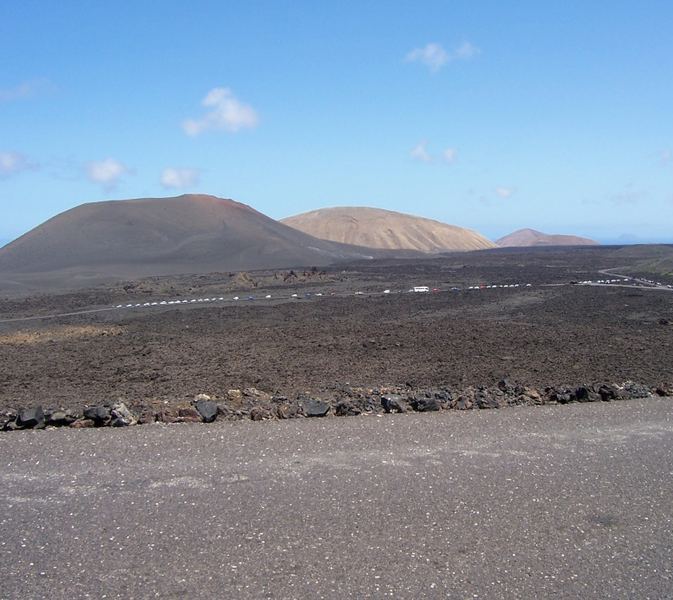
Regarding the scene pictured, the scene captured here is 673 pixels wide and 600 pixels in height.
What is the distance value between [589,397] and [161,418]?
5.29m

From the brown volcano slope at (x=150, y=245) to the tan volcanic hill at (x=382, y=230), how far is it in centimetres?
4392

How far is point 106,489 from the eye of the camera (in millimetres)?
5949

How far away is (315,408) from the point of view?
28.1 feet

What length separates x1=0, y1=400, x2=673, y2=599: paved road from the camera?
4.65 meters

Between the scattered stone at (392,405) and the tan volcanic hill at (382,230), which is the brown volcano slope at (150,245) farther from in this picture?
the tan volcanic hill at (382,230)

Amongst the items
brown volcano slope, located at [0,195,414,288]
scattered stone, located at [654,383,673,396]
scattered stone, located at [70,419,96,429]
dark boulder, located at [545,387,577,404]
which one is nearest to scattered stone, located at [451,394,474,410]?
dark boulder, located at [545,387,577,404]

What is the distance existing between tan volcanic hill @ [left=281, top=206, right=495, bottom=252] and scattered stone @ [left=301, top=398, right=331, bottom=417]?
410 ft

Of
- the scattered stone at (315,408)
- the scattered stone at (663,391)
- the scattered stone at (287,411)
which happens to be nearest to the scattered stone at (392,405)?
the scattered stone at (315,408)

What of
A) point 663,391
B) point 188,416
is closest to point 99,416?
point 188,416

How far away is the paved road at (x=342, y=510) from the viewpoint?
4652 mm

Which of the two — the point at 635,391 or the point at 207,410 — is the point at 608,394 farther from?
the point at 207,410

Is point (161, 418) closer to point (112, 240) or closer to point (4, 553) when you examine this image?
point (4, 553)

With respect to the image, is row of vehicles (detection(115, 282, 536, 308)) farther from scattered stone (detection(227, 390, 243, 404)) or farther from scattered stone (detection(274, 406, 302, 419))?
Answer: scattered stone (detection(274, 406, 302, 419))

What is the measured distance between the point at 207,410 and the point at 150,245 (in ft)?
220
